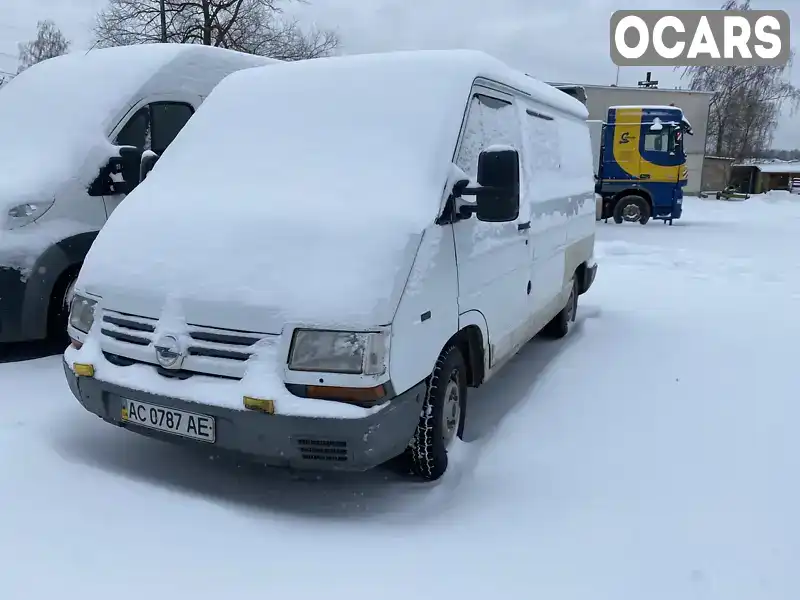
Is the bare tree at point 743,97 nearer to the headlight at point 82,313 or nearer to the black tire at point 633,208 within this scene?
the black tire at point 633,208

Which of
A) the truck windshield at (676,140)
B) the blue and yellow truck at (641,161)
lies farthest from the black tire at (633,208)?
the truck windshield at (676,140)

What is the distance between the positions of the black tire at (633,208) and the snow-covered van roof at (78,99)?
14965 mm

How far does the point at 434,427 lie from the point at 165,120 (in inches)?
154

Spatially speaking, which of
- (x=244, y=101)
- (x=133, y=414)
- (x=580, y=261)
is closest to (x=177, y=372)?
(x=133, y=414)

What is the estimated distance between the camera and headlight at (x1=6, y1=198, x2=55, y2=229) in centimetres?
464

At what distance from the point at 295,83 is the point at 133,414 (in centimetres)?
212

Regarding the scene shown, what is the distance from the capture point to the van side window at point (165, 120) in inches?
226

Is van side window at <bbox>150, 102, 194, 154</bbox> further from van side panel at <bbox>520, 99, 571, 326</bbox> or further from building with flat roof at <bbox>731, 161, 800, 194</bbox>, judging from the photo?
building with flat roof at <bbox>731, 161, 800, 194</bbox>

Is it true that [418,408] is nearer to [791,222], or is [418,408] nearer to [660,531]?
[660,531]

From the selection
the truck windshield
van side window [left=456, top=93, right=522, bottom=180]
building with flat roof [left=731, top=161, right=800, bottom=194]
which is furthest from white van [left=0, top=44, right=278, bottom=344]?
building with flat roof [left=731, top=161, right=800, bottom=194]

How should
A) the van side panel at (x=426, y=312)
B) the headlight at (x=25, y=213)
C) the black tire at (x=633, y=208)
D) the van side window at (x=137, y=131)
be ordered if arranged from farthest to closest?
1. the black tire at (x=633, y=208)
2. the van side window at (x=137, y=131)
3. the headlight at (x=25, y=213)
4. the van side panel at (x=426, y=312)

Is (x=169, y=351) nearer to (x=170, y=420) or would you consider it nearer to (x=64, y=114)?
(x=170, y=420)

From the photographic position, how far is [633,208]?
1936 centimetres

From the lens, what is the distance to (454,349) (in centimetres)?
351
